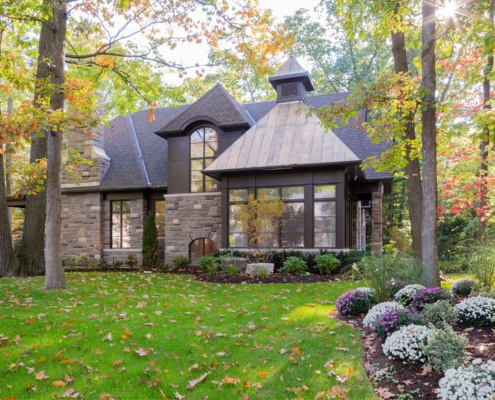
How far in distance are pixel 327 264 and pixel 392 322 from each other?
677 centimetres

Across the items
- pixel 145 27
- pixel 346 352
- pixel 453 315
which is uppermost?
pixel 145 27

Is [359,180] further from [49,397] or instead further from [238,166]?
[49,397]

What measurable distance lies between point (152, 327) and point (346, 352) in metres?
2.42

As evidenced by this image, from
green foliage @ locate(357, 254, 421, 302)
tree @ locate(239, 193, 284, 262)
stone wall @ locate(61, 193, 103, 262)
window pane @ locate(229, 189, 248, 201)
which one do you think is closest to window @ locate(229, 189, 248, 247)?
window pane @ locate(229, 189, 248, 201)

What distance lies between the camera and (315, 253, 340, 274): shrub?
37.2 feet

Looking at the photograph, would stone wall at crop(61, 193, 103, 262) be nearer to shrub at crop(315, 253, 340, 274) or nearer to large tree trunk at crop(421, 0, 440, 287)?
shrub at crop(315, 253, 340, 274)

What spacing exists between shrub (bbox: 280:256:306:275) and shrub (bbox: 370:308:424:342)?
6456mm

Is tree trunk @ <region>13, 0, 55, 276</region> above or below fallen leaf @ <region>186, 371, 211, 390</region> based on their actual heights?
above

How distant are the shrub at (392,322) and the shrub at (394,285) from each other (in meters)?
1.63

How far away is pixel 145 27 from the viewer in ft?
35.6

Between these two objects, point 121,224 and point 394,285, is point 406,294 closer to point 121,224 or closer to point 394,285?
point 394,285

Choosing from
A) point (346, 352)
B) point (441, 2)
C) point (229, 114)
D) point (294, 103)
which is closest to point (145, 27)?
point (229, 114)

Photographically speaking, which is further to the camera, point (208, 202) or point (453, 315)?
point (208, 202)

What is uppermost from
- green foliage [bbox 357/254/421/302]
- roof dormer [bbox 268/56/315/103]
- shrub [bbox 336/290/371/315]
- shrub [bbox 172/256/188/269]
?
roof dormer [bbox 268/56/315/103]
